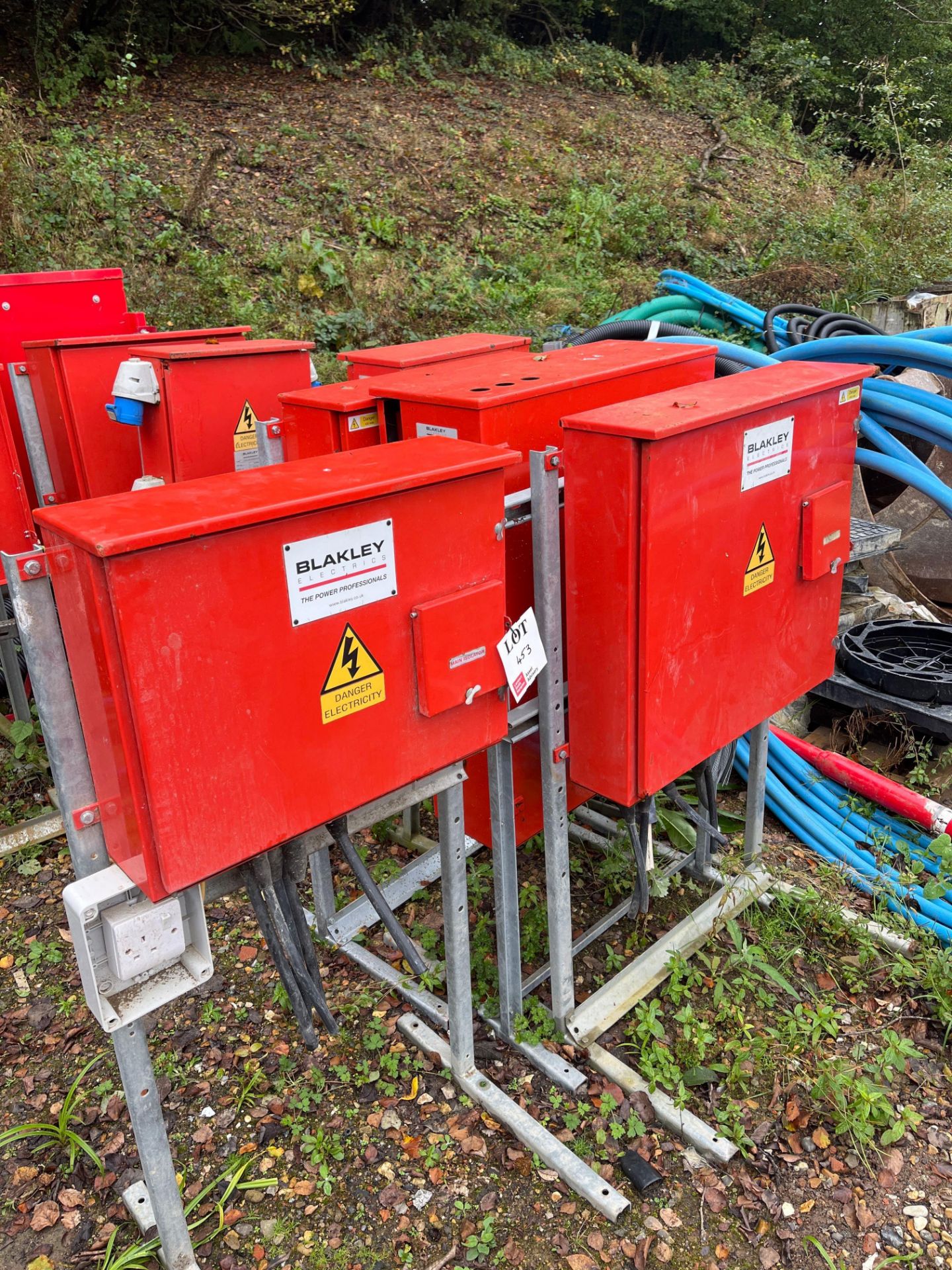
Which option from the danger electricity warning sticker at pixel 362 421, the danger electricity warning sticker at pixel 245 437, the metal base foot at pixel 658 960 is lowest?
the metal base foot at pixel 658 960

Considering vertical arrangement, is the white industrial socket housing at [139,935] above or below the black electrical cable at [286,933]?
above

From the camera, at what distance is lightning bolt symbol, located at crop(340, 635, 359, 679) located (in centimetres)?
147

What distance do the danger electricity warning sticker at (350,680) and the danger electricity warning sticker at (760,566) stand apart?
3.31 ft

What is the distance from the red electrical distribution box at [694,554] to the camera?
1.78 metres

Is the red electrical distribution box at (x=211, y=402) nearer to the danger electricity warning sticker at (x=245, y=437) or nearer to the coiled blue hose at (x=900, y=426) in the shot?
the danger electricity warning sticker at (x=245, y=437)

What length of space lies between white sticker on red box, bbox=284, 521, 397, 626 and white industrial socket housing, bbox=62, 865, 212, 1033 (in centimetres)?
52

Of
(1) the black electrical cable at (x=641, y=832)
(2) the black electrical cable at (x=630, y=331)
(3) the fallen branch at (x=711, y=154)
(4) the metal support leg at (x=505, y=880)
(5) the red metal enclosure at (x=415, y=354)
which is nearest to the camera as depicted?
(4) the metal support leg at (x=505, y=880)

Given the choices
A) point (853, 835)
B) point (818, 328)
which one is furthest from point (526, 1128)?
point (818, 328)

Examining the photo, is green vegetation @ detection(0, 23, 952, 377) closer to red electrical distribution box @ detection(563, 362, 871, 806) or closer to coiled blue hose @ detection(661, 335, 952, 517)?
coiled blue hose @ detection(661, 335, 952, 517)

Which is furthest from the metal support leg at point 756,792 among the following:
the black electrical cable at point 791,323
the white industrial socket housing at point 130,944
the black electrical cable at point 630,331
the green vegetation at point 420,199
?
the green vegetation at point 420,199

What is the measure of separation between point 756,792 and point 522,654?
1275mm

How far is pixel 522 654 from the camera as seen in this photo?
1.81 metres

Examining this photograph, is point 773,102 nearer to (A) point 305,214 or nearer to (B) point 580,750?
(A) point 305,214

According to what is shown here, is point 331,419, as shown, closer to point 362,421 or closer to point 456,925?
point 362,421
